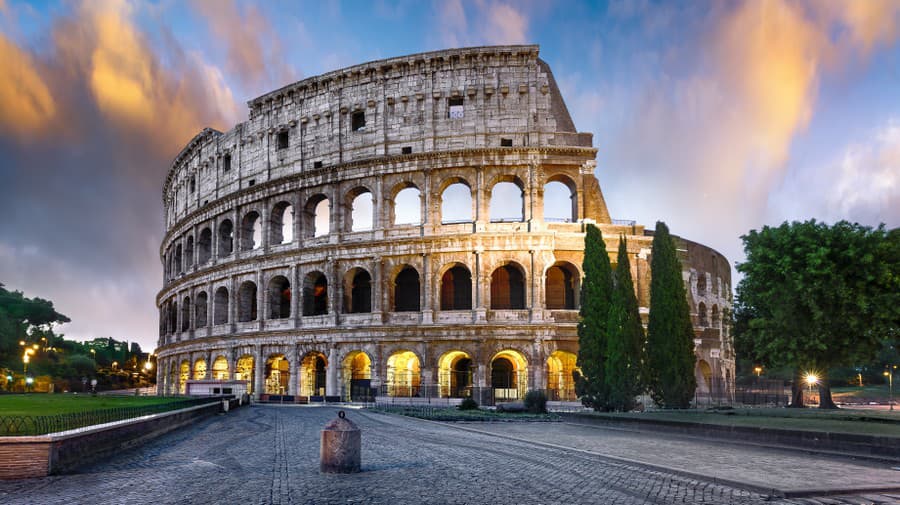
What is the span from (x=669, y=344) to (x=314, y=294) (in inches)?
935

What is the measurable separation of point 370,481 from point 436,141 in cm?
3222

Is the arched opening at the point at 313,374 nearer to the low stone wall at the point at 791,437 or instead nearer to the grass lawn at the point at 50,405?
the grass lawn at the point at 50,405

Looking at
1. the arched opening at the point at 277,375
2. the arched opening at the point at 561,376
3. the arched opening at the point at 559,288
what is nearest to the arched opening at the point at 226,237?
the arched opening at the point at 277,375

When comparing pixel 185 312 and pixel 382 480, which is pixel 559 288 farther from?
pixel 382 480

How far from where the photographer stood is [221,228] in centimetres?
4988

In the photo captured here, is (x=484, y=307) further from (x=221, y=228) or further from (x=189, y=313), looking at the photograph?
(x=189, y=313)

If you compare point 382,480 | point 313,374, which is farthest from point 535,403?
point 313,374

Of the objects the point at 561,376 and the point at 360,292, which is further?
the point at 360,292

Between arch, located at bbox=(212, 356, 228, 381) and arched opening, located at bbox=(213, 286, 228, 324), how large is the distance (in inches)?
106

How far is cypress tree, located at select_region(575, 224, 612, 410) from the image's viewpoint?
92.4 ft

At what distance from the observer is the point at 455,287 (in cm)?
4141

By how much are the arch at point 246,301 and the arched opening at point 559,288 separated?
19.8 m

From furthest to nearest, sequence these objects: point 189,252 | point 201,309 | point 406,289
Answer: point 189,252, point 201,309, point 406,289

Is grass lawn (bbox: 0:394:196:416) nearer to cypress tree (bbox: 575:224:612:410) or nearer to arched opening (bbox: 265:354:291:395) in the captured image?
cypress tree (bbox: 575:224:612:410)
